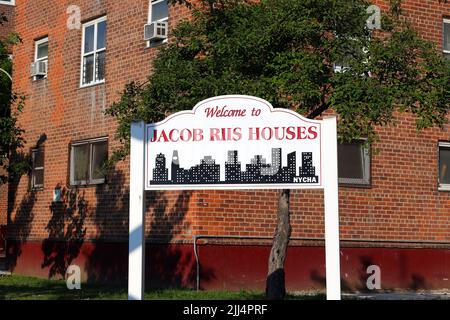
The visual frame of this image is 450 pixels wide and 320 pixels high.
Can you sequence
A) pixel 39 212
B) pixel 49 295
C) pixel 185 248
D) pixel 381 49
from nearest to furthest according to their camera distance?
pixel 381 49 → pixel 49 295 → pixel 185 248 → pixel 39 212

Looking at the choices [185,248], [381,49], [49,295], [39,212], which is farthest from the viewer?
[39,212]

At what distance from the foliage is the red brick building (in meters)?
5.20

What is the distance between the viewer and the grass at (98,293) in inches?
634

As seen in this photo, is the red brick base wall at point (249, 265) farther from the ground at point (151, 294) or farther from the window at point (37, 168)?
the window at point (37, 168)

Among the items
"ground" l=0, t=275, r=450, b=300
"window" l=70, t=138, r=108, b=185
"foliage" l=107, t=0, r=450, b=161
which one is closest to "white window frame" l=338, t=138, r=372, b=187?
"ground" l=0, t=275, r=450, b=300

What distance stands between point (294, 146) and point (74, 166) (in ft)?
40.6

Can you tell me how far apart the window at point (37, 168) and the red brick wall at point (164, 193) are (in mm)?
266

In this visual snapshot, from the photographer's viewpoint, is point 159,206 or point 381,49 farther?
point 159,206

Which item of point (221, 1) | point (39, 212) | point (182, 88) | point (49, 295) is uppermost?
point (221, 1)

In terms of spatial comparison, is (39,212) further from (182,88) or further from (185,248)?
(182,88)

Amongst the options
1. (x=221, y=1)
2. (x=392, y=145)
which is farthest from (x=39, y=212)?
(x=221, y=1)

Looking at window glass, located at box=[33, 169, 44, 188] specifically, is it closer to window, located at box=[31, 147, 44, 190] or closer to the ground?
window, located at box=[31, 147, 44, 190]

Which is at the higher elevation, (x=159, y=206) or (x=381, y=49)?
(x=381, y=49)

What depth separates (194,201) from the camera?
17.9m
